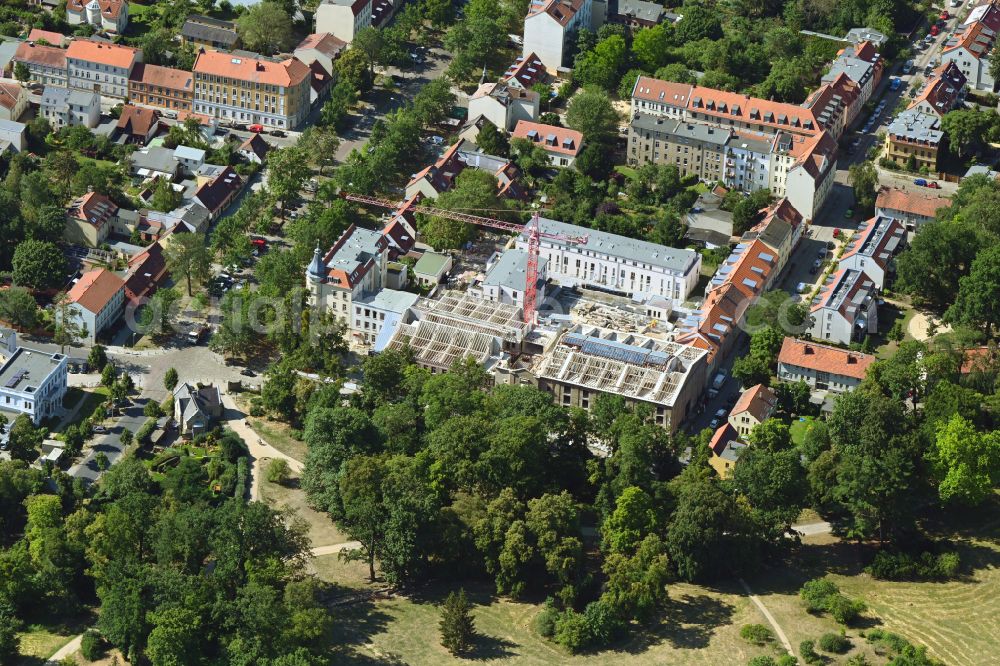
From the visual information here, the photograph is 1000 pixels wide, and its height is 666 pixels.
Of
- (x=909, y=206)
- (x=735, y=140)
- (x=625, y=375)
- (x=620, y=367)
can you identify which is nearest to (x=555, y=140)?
(x=735, y=140)

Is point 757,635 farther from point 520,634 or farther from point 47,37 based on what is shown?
point 47,37

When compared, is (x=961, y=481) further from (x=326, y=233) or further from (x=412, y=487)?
(x=326, y=233)

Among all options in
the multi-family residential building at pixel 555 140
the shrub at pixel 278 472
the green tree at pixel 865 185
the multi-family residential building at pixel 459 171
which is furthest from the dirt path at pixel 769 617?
the multi-family residential building at pixel 555 140

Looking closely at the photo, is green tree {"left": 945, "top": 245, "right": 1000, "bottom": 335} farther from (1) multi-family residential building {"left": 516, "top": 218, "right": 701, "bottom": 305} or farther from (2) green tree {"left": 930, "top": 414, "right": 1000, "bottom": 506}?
(1) multi-family residential building {"left": 516, "top": 218, "right": 701, "bottom": 305}

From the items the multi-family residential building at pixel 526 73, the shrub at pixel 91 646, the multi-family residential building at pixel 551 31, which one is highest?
the multi-family residential building at pixel 551 31

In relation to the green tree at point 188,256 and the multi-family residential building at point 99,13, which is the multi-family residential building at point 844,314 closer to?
the green tree at point 188,256
